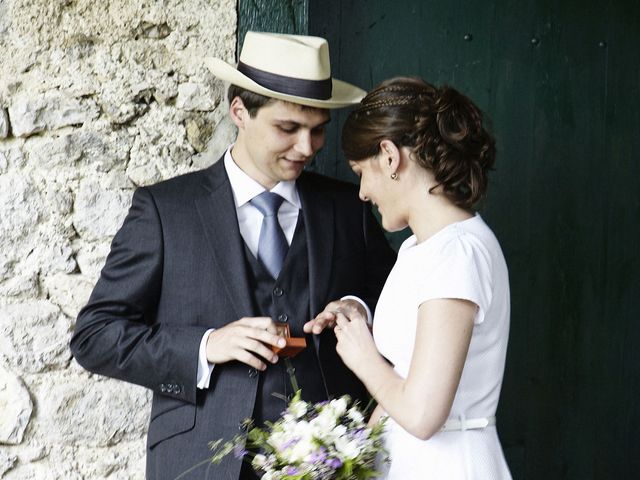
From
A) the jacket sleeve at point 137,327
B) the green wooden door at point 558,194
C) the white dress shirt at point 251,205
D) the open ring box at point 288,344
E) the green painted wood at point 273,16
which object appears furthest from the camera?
the green wooden door at point 558,194

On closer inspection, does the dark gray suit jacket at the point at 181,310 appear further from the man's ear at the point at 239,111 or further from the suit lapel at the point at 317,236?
the man's ear at the point at 239,111

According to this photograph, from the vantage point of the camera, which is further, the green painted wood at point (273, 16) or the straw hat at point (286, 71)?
the green painted wood at point (273, 16)

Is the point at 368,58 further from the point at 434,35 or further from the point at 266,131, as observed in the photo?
the point at 266,131

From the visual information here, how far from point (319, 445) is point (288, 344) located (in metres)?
0.43

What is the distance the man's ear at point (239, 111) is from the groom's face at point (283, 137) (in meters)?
0.02

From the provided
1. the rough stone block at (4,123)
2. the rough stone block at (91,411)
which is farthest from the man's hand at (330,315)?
the rough stone block at (4,123)

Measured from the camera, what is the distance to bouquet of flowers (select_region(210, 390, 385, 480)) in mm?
2236

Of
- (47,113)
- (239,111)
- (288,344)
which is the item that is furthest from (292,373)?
(47,113)

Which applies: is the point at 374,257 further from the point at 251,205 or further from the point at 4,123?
the point at 4,123

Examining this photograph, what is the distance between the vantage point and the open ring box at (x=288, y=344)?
264 cm

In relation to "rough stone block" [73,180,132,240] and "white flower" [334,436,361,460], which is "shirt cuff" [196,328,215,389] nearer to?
"white flower" [334,436,361,460]

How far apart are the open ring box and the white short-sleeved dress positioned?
23 centimetres

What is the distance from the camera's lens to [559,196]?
13.8 feet

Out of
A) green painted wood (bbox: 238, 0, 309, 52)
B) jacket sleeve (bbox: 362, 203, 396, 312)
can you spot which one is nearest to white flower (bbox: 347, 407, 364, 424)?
jacket sleeve (bbox: 362, 203, 396, 312)
